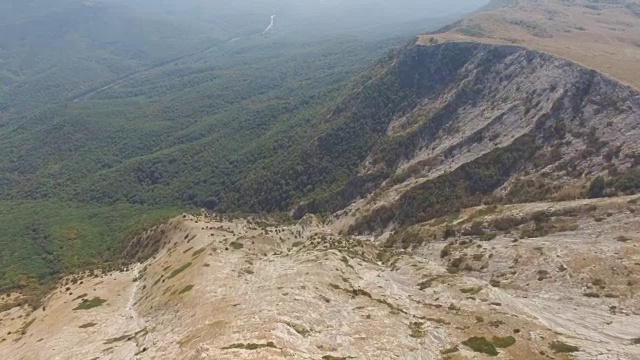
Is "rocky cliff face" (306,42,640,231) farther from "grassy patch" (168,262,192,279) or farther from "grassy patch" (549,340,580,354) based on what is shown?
"grassy patch" (168,262,192,279)

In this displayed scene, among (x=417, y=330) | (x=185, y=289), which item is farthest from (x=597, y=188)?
(x=185, y=289)

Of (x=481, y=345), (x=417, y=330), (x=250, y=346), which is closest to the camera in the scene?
(x=250, y=346)

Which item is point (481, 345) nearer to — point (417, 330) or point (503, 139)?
point (417, 330)

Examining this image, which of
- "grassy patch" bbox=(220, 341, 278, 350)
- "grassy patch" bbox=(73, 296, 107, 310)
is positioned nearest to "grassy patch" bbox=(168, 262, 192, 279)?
"grassy patch" bbox=(73, 296, 107, 310)

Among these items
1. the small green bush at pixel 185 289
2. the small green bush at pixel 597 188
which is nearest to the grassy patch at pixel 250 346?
the small green bush at pixel 185 289

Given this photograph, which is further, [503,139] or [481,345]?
[503,139]

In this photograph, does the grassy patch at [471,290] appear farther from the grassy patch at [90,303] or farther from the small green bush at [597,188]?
the grassy patch at [90,303]
